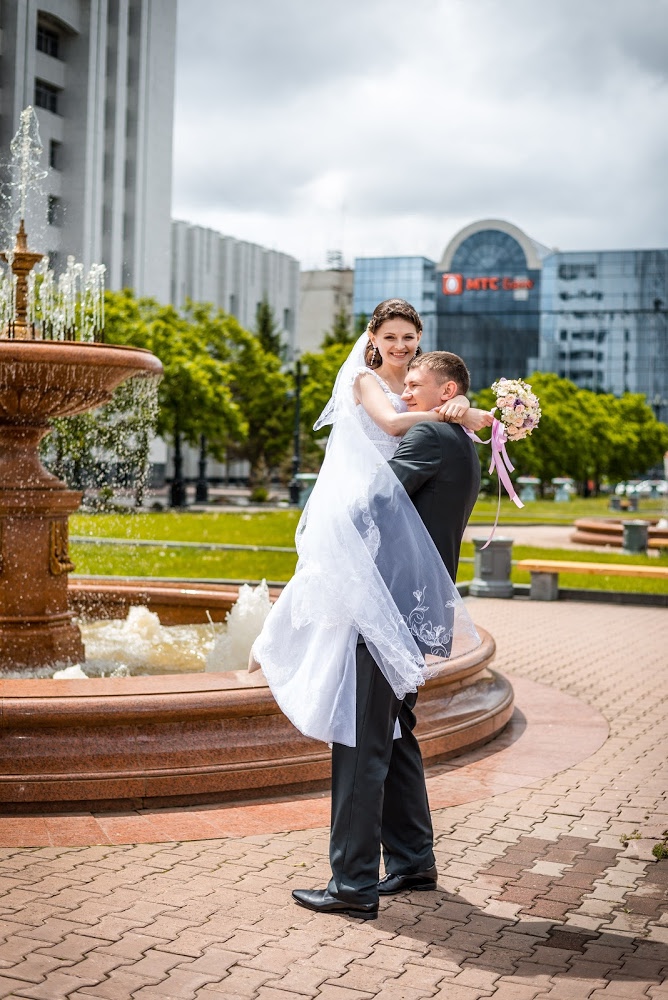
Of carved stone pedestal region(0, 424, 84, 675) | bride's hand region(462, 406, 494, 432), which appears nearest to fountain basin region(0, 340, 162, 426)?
carved stone pedestal region(0, 424, 84, 675)

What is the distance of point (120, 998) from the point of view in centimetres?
356

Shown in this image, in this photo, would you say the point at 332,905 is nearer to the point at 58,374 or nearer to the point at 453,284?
the point at 58,374

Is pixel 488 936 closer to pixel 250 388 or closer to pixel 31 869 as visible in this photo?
pixel 31 869

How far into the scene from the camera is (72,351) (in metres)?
7.50

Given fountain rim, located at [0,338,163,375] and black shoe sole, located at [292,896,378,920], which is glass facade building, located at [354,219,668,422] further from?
black shoe sole, located at [292,896,378,920]

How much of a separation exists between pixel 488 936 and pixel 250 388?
165ft

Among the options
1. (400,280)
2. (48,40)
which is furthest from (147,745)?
(400,280)

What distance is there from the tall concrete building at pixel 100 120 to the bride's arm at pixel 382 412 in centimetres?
4671

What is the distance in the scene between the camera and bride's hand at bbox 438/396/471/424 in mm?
4406

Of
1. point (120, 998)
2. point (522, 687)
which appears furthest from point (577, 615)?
point (120, 998)

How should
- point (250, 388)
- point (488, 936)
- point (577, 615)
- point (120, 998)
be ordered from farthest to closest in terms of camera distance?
point (250, 388) → point (577, 615) → point (488, 936) → point (120, 998)

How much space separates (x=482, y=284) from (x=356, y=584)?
99.3 m

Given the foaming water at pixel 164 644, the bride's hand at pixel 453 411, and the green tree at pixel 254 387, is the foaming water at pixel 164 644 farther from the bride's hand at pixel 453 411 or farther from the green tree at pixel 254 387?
the green tree at pixel 254 387

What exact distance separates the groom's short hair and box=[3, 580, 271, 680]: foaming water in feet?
13.5
